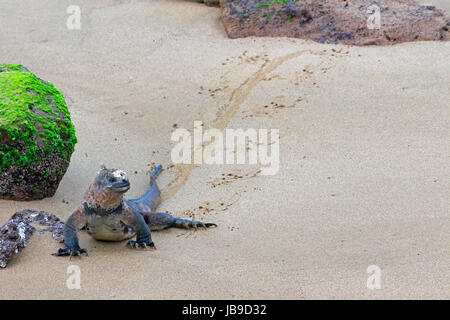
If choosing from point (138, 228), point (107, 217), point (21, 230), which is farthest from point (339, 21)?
point (21, 230)

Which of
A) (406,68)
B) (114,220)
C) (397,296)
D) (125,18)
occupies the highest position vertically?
(125,18)

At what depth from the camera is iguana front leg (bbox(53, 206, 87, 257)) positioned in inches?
182

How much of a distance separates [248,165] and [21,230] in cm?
256

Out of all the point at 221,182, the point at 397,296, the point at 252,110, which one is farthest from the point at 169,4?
the point at 397,296

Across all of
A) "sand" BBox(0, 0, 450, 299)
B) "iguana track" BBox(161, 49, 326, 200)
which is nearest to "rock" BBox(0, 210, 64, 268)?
"sand" BBox(0, 0, 450, 299)

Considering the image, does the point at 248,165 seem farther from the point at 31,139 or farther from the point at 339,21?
the point at 339,21

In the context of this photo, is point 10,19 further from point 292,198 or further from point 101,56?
point 292,198

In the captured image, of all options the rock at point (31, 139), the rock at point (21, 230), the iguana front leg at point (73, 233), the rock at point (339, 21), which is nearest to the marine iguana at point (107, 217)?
the iguana front leg at point (73, 233)

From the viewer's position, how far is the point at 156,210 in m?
5.74

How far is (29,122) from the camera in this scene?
17.6 ft

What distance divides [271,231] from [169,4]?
654 centimetres

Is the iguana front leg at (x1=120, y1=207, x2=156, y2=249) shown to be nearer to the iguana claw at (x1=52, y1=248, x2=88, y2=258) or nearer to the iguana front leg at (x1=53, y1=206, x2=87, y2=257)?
the iguana front leg at (x1=53, y1=206, x2=87, y2=257)

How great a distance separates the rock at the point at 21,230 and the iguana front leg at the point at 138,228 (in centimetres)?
55

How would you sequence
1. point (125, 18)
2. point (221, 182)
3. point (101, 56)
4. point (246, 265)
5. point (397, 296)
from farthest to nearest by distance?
point (125, 18) → point (101, 56) → point (221, 182) → point (246, 265) → point (397, 296)
